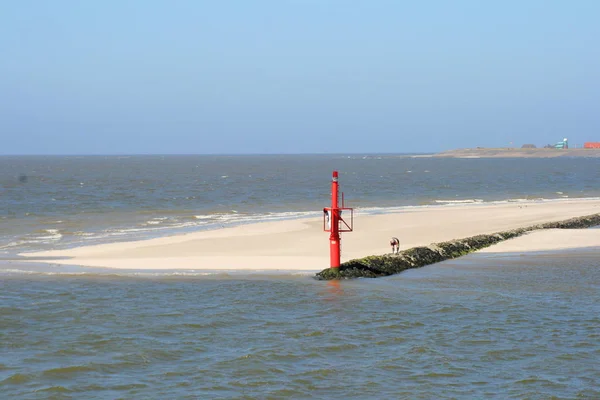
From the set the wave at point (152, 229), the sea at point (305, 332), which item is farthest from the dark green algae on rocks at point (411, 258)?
the wave at point (152, 229)

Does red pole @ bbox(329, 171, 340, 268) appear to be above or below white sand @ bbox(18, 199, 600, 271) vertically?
above

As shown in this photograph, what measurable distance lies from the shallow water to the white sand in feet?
8.15

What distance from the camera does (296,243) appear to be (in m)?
28.3

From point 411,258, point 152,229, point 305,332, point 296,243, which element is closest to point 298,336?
point 305,332

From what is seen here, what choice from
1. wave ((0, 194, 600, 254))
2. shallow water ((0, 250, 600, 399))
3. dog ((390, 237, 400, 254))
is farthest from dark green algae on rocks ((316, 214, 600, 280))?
wave ((0, 194, 600, 254))

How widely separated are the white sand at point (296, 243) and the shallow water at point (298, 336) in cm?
248

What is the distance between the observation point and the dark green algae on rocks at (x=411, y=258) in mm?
21016

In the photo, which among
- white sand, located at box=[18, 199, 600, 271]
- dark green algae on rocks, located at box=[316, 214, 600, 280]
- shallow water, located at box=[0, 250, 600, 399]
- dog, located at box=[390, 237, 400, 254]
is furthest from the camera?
dog, located at box=[390, 237, 400, 254]

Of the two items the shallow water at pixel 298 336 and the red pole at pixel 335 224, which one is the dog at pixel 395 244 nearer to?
the shallow water at pixel 298 336

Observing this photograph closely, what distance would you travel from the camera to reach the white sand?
23906 millimetres

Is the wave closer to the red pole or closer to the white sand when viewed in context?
the white sand

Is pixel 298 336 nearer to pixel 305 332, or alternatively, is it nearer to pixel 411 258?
pixel 305 332

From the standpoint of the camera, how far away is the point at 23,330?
1512cm

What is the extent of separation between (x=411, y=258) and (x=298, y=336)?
9.64m
